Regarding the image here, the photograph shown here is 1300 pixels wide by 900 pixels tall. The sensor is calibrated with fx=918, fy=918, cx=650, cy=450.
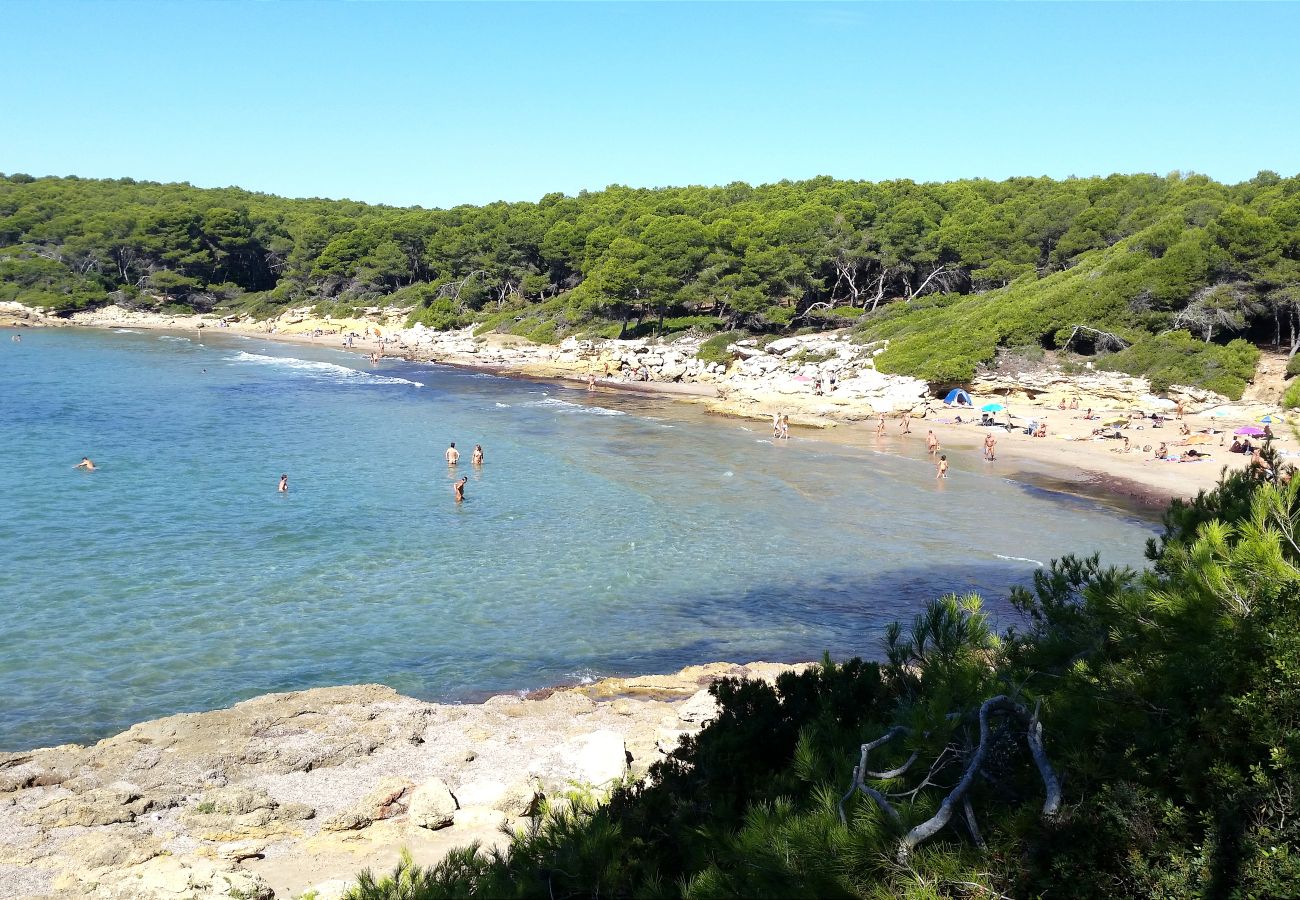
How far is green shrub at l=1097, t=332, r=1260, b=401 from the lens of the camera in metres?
35.2

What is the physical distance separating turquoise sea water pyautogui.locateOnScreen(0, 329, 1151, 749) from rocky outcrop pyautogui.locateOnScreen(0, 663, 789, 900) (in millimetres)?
1351

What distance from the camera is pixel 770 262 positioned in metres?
55.8

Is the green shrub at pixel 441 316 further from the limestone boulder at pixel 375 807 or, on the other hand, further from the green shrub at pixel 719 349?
the limestone boulder at pixel 375 807

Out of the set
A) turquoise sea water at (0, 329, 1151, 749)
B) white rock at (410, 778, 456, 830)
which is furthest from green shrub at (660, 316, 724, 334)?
white rock at (410, 778, 456, 830)

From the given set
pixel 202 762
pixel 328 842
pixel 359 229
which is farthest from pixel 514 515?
pixel 359 229

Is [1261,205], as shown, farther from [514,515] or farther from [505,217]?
[505,217]

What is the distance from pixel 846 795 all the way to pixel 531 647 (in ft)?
37.3

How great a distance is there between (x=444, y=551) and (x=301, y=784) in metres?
10.3

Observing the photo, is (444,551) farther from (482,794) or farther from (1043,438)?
(1043,438)

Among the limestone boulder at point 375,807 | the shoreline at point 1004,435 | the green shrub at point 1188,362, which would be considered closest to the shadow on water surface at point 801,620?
the limestone boulder at point 375,807

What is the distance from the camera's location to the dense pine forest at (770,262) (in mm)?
39125

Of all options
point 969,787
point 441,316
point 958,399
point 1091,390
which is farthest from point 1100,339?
point 441,316

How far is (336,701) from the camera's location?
12.3 m

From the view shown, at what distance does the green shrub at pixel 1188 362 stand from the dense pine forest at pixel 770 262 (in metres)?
0.08
